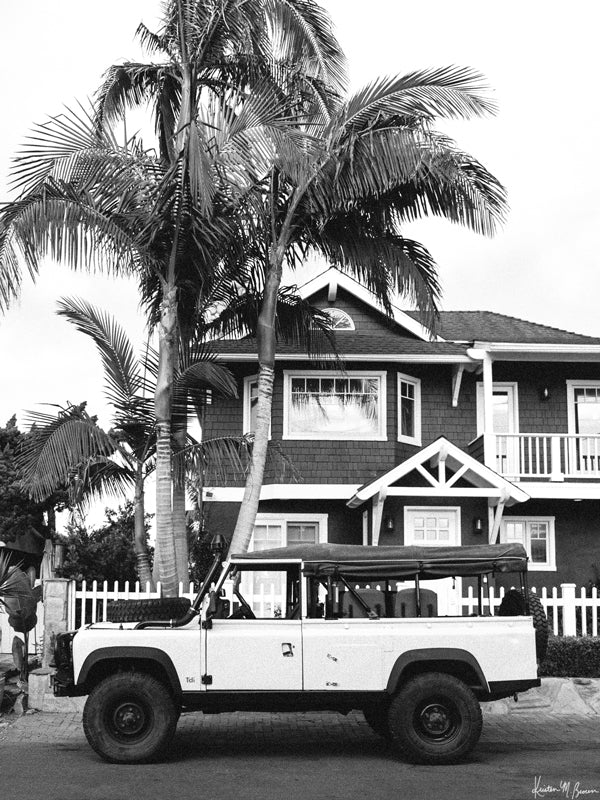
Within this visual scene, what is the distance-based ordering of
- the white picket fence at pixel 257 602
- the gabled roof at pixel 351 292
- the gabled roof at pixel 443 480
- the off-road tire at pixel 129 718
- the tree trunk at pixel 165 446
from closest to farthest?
the off-road tire at pixel 129 718 → the white picket fence at pixel 257 602 → the tree trunk at pixel 165 446 → the gabled roof at pixel 443 480 → the gabled roof at pixel 351 292

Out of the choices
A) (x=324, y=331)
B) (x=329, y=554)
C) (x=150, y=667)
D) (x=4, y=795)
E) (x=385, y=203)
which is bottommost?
(x=4, y=795)

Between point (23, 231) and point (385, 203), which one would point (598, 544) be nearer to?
point (385, 203)

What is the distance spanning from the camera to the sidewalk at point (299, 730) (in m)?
9.99

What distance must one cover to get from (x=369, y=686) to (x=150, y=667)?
2.02 m

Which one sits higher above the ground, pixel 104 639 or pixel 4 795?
pixel 104 639

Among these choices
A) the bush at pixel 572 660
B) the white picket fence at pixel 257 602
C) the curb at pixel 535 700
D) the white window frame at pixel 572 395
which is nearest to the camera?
the curb at pixel 535 700

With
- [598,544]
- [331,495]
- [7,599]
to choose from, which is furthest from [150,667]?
[598,544]

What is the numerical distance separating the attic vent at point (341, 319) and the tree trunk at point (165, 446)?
5863 mm

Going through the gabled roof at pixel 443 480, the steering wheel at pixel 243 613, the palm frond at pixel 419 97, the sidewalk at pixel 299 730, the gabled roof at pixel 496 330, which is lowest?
the sidewalk at pixel 299 730

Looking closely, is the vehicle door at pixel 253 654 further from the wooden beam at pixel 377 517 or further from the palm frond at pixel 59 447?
the wooden beam at pixel 377 517

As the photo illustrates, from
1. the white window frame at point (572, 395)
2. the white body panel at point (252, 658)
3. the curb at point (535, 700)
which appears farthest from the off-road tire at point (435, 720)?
the white window frame at point (572, 395)

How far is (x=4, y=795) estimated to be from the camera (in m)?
7.44

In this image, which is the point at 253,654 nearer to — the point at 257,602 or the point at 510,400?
the point at 257,602
